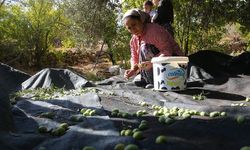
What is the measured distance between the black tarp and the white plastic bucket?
0.15 metres

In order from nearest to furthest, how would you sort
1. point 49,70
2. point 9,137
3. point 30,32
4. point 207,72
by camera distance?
point 9,137, point 207,72, point 49,70, point 30,32

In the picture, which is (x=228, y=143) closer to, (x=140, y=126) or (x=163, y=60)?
(x=140, y=126)

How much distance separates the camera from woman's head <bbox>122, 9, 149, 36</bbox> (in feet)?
16.8

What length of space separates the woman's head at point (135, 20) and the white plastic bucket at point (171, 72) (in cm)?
52

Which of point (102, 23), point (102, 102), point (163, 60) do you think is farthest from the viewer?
point (102, 23)

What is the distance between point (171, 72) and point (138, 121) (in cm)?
192

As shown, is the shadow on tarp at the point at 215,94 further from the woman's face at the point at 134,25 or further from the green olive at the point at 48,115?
the green olive at the point at 48,115

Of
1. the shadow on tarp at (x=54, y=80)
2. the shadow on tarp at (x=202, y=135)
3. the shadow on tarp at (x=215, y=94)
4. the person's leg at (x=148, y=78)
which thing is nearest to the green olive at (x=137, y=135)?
the shadow on tarp at (x=202, y=135)

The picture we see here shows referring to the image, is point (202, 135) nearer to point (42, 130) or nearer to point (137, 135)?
point (137, 135)

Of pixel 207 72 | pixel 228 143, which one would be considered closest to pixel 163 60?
pixel 207 72

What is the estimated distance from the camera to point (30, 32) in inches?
561

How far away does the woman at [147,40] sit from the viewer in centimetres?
521

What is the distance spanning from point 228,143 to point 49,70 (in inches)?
190

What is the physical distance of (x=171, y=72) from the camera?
5023mm
